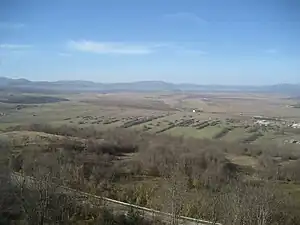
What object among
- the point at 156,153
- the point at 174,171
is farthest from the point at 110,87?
the point at 174,171

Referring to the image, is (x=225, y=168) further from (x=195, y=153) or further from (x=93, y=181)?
(x=93, y=181)

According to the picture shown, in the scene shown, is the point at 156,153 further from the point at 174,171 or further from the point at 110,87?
the point at 110,87

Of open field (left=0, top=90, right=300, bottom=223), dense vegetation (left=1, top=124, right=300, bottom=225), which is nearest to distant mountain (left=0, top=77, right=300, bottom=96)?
open field (left=0, top=90, right=300, bottom=223)

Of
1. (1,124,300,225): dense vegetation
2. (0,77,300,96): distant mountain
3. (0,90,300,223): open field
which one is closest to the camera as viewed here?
(1,124,300,225): dense vegetation

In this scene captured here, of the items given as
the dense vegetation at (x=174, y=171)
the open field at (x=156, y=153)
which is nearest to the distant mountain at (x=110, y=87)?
the open field at (x=156, y=153)

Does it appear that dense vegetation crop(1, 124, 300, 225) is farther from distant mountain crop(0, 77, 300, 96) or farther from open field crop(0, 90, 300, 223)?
distant mountain crop(0, 77, 300, 96)

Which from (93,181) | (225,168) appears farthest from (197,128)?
(93,181)

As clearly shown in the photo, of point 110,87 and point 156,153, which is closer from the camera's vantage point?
point 156,153

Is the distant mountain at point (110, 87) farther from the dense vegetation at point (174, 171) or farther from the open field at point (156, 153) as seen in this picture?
the dense vegetation at point (174, 171)
